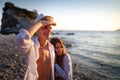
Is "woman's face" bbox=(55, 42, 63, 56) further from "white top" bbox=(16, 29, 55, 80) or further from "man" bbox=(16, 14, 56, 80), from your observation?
"white top" bbox=(16, 29, 55, 80)

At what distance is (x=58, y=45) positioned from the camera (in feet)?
12.6

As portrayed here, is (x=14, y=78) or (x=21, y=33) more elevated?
(x=21, y=33)

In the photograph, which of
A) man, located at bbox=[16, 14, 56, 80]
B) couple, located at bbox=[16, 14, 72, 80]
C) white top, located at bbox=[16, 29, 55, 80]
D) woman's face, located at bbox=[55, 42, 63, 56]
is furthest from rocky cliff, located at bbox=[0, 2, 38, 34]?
white top, located at bbox=[16, 29, 55, 80]

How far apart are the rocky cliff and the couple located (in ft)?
169

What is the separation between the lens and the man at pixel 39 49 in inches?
106

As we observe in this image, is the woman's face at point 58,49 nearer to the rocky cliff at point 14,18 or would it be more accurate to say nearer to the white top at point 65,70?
the white top at point 65,70

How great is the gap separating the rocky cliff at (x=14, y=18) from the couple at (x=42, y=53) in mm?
51546

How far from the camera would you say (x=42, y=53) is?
11.0 feet

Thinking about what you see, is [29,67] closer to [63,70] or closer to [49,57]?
[49,57]

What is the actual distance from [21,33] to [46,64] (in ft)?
3.10

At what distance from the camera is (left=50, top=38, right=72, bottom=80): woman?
3.57 metres

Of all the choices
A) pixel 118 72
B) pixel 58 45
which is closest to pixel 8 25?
pixel 118 72

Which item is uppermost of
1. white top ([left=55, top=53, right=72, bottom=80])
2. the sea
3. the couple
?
the couple

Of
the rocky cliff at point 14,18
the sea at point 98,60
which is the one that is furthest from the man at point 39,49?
the rocky cliff at point 14,18
